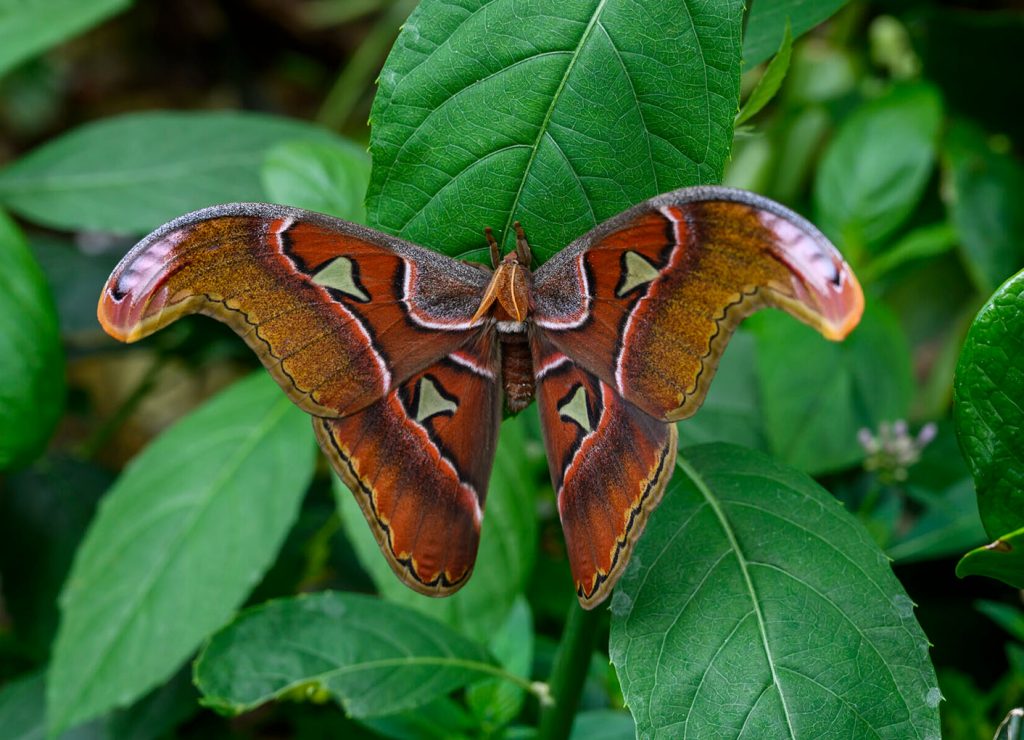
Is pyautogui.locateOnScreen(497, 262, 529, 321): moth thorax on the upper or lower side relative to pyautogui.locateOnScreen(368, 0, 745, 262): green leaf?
lower

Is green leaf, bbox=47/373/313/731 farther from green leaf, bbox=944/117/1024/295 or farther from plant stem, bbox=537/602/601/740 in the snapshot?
green leaf, bbox=944/117/1024/295

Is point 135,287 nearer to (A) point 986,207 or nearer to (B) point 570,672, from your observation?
(B) point 570,672

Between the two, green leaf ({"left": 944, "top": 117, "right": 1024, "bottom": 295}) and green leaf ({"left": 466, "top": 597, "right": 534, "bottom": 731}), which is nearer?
green leaf ({"left": 466, "top": 597, "right": 534, "bottom": 731})

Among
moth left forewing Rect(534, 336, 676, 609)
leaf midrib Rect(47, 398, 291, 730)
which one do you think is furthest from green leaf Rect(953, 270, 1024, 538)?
leaf midrib Rect(47, 398, 291, 730)

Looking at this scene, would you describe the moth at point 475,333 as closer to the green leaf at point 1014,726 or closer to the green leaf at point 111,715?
the green leaf at point 1014,726

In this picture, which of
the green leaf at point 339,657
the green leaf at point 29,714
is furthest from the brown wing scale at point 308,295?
the green leaf at point 29,714

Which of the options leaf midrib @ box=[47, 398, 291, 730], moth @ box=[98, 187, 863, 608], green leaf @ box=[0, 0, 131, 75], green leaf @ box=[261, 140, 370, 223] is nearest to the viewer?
moth @ box=[98, 187, 863, 608]
